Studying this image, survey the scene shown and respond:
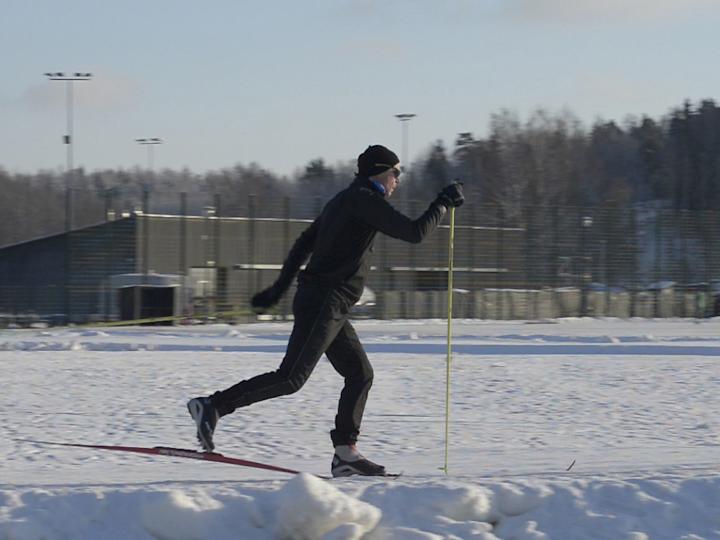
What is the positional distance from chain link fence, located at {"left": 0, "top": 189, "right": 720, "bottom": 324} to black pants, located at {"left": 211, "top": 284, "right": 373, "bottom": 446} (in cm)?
1997

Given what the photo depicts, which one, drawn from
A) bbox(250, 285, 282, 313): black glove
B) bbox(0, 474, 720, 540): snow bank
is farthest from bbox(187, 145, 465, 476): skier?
bbox(0, 474, 720, 540): snow bank

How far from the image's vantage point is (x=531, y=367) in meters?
15.5

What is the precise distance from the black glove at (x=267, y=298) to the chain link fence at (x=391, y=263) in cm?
1953

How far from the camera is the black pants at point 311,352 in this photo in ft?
21.4

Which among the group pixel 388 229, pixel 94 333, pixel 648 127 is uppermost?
pixel 648 127

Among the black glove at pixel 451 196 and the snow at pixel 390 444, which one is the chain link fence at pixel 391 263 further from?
the black glove at pixel 451 196

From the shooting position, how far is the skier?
6.45 meters

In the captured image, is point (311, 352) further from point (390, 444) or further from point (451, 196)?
point (390, 444)

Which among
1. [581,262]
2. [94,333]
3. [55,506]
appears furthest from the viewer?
[581,262]

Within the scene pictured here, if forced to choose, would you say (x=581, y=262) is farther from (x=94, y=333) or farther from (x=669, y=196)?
(x=669, y=196)

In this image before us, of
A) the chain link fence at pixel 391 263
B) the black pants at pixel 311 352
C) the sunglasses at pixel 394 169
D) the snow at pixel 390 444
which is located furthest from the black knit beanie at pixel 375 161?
the chain link fence at pixel 391 263

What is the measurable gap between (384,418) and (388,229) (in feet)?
14.0

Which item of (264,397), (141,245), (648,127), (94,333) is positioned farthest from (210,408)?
(648,127)

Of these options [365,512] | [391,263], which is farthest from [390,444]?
[391,263]
